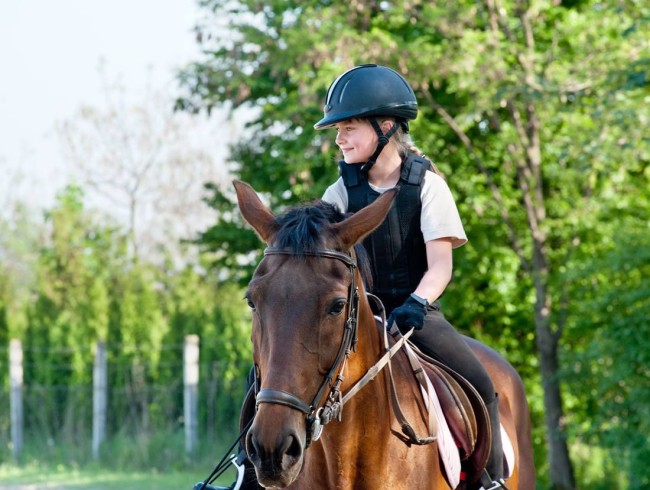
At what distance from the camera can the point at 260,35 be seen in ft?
64.2

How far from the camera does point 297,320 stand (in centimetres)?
357

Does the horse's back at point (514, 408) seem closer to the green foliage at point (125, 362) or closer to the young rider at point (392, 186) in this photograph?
the young rider at point (392, 186)

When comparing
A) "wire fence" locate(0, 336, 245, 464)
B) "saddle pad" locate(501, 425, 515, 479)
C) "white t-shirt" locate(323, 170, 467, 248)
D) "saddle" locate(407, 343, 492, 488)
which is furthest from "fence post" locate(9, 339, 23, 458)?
"white t-shirt" locate(323, 170, 467, 248)

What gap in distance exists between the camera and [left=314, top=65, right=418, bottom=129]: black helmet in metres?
4.71

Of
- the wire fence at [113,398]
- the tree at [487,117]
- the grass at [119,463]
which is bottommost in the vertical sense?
the grass at [119,463]

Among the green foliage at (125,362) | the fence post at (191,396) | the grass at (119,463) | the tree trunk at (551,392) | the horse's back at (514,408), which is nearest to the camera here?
the horse's back at (514,408)

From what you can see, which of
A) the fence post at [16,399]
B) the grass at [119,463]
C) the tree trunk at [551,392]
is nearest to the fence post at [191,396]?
the grass at [119,463]

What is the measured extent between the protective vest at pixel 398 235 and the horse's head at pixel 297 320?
797mm

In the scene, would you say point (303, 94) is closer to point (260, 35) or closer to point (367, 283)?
point (260, 35)

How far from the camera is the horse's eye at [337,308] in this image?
3.68m

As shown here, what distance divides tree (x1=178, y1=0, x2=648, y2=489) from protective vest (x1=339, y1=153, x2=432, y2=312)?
1083 centimetres

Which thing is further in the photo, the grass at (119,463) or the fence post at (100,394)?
the fence post at (100,394)

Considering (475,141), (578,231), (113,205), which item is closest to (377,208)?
(578,231)

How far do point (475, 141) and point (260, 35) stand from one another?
4749 millimetres
